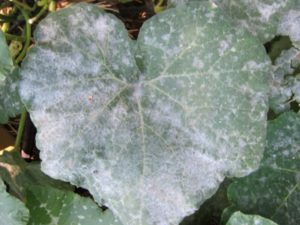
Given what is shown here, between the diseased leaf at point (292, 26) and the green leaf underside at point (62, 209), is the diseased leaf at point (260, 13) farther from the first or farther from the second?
the green leaf underside at point (62, 209)

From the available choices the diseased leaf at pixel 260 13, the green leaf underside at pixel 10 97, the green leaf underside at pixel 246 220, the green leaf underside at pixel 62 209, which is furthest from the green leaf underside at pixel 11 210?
the diseased leaf at pixel 260 13

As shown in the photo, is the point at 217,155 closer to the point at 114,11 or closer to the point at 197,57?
the point at 197,57

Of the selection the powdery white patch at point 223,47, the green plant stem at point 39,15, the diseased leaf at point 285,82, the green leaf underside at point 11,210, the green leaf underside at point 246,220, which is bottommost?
the green leaf underside at point 246,220

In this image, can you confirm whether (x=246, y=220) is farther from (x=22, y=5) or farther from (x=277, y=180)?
(x=22, y=5)

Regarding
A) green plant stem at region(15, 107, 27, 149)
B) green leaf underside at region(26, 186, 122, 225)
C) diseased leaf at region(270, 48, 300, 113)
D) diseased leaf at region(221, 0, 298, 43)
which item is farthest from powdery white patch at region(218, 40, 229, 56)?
green plant stem at region(15, 107, 27, 149)

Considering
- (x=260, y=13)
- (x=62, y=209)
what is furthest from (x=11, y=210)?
(x=260, y=13)

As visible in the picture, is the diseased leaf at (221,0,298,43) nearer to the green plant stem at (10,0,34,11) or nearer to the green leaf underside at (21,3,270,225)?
the green leaf underside at (21,3,270,225)

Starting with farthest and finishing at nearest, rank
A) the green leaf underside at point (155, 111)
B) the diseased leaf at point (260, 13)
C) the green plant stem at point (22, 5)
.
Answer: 1. the green plant stem at point (22, 5)
2. the diseased leaf at point (260, 13)
3. the green leaf underside at point (155, 111)
